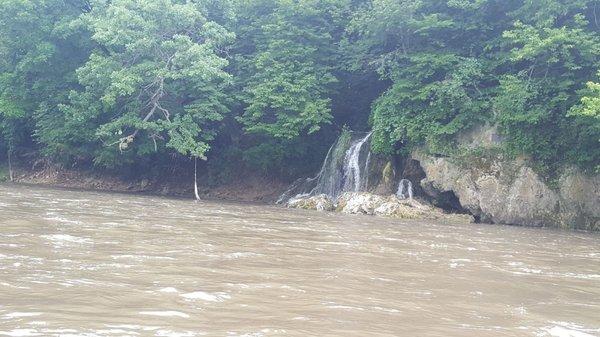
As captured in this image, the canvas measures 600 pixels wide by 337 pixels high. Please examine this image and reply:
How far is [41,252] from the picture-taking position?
7238mm

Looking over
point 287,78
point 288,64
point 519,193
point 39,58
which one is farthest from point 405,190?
point 39,58

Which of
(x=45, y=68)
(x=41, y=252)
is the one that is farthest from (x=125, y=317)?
(x=45, y=68)

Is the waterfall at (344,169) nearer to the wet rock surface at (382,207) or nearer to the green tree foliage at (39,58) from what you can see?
the wet rock surface at (382,207)

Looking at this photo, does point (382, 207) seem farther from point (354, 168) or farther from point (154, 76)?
point (154, 76)

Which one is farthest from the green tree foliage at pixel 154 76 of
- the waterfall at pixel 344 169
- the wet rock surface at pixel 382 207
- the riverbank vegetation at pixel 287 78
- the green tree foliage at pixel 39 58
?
the wet rock surface at pixel 382 207

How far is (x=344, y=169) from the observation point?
22.7 m

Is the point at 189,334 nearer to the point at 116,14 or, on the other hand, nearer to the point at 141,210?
the point at 141,210

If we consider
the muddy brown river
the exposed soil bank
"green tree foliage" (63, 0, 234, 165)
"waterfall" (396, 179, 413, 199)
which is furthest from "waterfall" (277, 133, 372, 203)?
the muddy brown river

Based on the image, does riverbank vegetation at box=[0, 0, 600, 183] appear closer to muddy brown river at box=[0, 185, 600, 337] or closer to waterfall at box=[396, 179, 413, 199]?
waterfall at box=[396, 179, 413, 199]

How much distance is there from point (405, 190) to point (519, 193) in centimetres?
403

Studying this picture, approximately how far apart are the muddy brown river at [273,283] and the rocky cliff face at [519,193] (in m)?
7.07

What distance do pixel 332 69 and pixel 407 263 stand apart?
713 inches

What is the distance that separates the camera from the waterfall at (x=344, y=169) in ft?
72.6

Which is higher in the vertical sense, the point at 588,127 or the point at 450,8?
the point at 450,8
